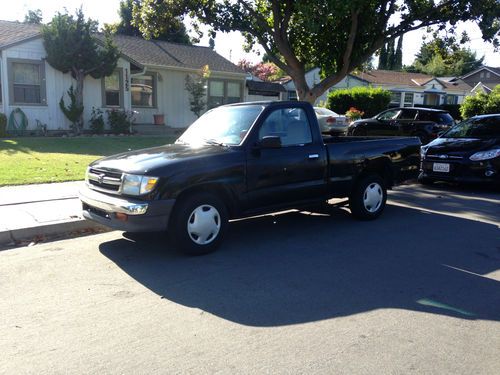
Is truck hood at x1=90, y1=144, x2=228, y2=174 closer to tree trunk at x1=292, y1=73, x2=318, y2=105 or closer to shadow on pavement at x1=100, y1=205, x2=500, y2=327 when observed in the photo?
shadow on pavement at x1=100, y1=205, x2=500, y2=327

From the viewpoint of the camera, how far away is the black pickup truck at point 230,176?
5.29m

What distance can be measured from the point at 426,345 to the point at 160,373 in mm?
1977

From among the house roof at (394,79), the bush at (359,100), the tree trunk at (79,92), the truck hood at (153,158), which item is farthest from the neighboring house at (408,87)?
the truck hood at (153,158)

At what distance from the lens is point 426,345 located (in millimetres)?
3570

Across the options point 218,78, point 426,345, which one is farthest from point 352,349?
point 218,78

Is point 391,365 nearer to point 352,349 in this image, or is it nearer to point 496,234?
point 352,349

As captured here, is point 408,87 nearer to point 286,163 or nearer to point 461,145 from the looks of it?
point 461,145

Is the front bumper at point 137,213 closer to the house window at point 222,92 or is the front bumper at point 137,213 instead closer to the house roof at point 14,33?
the house roof at point 14,33

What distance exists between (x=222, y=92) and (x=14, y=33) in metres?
10.4

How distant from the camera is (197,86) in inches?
862

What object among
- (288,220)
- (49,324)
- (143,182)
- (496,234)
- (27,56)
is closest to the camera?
(49,324)

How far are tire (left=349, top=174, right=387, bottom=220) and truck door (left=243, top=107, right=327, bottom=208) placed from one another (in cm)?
75

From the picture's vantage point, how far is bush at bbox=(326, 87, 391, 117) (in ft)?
102

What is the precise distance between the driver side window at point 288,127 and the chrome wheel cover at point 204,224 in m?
1.24
